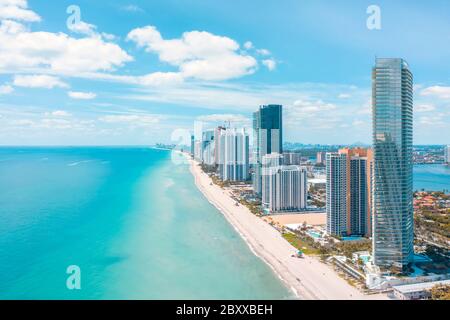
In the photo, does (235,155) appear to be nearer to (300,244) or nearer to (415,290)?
(300,244)

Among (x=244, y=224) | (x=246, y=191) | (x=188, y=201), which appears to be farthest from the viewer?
(x=246, y=191)

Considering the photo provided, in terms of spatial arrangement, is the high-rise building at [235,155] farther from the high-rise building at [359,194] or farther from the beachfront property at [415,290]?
the beachfront property at [415,290]

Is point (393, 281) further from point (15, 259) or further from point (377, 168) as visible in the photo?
point (15, 259)

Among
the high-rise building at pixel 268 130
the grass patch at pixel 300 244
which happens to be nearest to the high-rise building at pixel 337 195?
the grass patch at pixel 300 244

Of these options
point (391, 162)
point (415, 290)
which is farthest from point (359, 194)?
point (415, 290)
